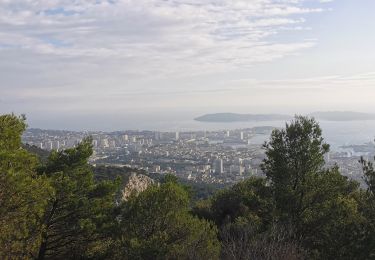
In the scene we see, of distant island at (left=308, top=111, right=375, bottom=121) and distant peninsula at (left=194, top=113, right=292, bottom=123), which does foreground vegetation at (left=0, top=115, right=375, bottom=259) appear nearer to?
distant island at (left=308, top=111, right=375, bottom=121)

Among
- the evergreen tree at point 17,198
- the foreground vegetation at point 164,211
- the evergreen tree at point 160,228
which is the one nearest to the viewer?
the evergreen tree at point 17,198

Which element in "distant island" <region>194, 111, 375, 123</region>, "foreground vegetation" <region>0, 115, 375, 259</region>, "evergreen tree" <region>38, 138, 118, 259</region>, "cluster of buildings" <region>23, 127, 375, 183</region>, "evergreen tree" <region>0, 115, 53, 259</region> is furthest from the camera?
"distant island" <region>194, 111, 375, 123</region>

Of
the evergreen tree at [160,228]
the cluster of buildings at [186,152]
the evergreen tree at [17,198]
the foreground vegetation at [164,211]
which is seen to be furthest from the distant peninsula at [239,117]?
the evergreen tree at [17,198]

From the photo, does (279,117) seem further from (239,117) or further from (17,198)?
(17,198)

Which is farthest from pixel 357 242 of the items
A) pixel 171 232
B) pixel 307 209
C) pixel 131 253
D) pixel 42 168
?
pixel 42 168

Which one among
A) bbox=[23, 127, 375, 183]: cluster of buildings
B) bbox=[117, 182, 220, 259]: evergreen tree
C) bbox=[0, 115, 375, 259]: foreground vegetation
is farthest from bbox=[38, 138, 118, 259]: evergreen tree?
bbox=[23, 127, 375, 183]: cluster of buildings

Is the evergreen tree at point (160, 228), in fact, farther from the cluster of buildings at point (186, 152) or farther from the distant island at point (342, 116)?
the distant island at point (342, 116)

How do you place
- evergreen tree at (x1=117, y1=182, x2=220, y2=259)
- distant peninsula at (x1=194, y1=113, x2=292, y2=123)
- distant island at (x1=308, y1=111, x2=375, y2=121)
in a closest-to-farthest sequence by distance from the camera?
evergreen tree at (x1=117, y1=182, x2=220, y2=259)
distant island at (x1=308, y1=111, x2=375, y2=121)
distant peninsula at (x1=194, y1=113, x2=292, y2=123)

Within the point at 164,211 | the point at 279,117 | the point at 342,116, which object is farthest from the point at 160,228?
the point at 279,117
